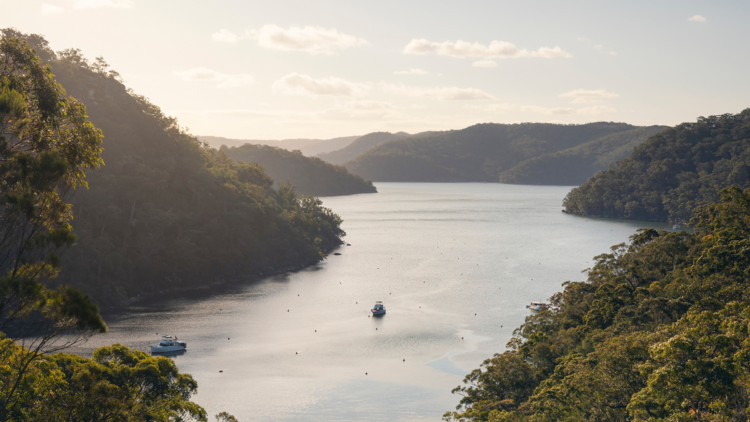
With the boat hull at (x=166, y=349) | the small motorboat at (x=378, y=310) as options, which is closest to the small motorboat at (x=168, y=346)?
the boat hull at (x=166, y=349)

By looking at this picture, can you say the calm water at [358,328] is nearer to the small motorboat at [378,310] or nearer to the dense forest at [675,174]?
the small motorboat at [378,310]

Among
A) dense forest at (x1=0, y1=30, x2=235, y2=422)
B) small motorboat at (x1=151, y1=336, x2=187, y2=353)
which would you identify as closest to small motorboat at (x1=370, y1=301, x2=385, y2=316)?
small motorboat at (x1=151, y1=336, x2=187, y2=353)

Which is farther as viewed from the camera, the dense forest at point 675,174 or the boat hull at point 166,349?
the dense forest at point 675,174

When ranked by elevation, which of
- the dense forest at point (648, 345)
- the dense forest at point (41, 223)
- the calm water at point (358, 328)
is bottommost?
the calm water at point (358, 328)

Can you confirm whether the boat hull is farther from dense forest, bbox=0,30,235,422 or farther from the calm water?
dense forest, bbox=0,30,235,422

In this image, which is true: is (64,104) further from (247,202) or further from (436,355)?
(247,202)

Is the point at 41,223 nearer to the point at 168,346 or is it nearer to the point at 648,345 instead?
the point at 648,345

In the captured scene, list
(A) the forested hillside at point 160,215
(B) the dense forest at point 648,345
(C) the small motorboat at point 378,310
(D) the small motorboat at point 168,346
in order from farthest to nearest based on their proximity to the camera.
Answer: (A) the forested hillside at point 160,215
(C) the small motorboat at point 378,310
(D) the small motorboat at point 168,346
(B) the dense forest at point 648,345

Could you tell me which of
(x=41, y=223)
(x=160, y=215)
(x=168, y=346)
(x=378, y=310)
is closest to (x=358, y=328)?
(x=378, y=310)
